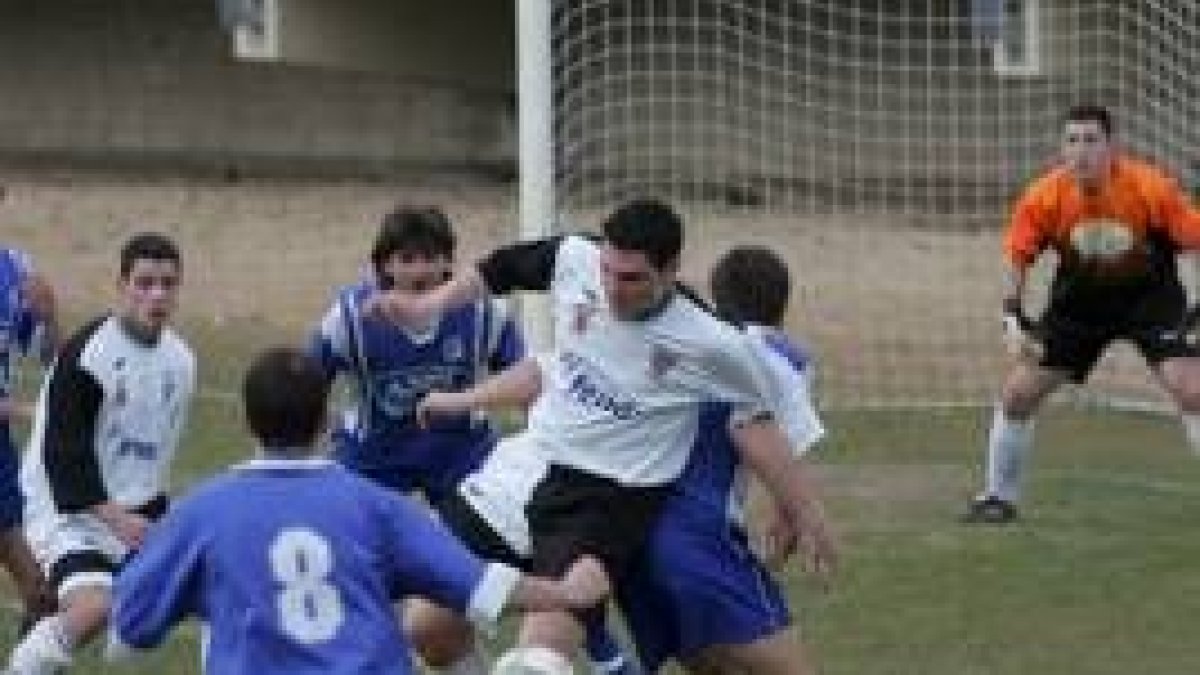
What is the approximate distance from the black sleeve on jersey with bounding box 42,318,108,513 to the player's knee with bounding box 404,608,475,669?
87 cm

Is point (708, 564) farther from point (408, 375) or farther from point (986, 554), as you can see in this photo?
point (986, 554)

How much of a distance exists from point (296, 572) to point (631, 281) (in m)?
1.76

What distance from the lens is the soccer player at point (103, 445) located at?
27.4 ft

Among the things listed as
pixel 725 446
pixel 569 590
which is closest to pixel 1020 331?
pixel 725 446

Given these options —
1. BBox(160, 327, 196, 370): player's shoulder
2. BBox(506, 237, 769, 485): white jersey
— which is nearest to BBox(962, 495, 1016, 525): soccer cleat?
BBox(160, 327, 196, 370): player's shoulder

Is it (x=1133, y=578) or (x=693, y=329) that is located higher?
(x=693, y=329)

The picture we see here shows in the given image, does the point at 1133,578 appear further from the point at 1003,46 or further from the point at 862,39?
the point at 1003,46

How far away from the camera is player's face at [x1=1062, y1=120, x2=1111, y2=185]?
485 inches

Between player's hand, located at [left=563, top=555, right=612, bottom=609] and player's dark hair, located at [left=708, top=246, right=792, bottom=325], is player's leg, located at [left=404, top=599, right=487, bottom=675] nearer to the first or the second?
player's hand, located at [left=563, top=555, right=612, bottom=609]

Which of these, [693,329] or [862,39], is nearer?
[693,329]

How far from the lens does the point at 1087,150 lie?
40.5 feet

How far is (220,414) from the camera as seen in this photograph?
1528cm

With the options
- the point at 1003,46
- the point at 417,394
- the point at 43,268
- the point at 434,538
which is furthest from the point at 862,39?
the point at 434,538

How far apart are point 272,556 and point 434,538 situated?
1.08 ft
